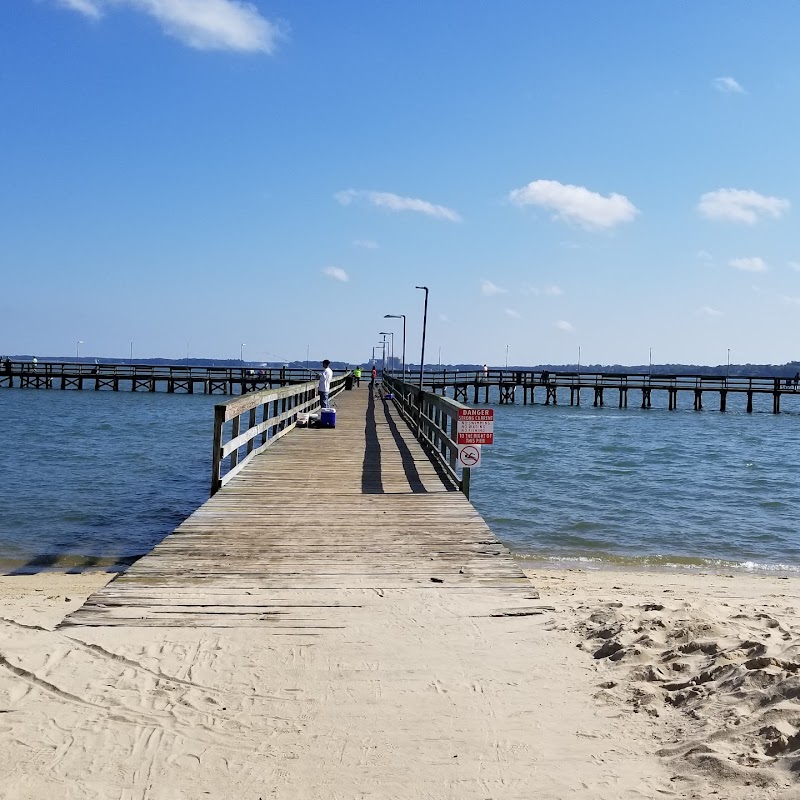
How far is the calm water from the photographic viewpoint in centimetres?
1255

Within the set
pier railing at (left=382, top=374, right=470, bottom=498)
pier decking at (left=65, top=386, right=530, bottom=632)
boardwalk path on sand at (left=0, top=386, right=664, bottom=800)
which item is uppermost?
pier railing at (left=382, top=374, right=470, bottom=498)

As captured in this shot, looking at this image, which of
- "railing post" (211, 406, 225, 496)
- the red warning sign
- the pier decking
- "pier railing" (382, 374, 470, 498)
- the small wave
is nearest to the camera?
the pier decking

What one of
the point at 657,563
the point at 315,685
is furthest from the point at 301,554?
the point at 657,563

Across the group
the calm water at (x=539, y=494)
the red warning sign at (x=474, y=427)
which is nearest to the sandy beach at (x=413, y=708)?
the red warning sign at (x=474, y=427)

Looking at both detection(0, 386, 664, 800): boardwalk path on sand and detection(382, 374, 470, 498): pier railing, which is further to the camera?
detection(382, 374, 470, 498): pier railing

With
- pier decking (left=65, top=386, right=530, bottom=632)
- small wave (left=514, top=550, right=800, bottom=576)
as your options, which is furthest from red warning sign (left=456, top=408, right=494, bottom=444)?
small wave (left=514, top=550, right=800, bottom=576)

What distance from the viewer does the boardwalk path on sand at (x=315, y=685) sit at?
3.28 metres

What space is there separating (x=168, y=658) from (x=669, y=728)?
267cm

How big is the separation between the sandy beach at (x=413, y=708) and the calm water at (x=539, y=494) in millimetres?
6869

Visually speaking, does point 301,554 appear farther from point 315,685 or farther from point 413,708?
point 413,708

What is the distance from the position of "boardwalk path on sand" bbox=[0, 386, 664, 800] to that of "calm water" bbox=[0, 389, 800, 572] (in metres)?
5.90

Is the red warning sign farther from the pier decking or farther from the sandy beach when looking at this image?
the sandy beach

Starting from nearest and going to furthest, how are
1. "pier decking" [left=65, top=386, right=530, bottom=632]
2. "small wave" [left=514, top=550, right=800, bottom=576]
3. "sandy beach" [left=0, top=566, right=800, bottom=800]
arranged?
"sandy beach" [left=0, top=566, right=800, bottom=800] < "pier decking" [left=65, top=386, right=530, bottom=632] < "small wave" [left=514, top=550, right=800, bottom=576]

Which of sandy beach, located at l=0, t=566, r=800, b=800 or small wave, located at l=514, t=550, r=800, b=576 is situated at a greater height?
sandy beach, located at l=0, t=566, r=800, b=800
